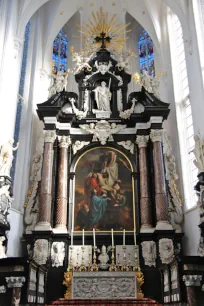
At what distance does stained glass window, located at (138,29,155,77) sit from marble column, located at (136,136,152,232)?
4.59 meters

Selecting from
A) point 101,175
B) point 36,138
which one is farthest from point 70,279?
point 36,138

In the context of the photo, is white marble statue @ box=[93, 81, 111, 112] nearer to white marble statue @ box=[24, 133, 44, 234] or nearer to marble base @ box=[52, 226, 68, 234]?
white marble statue @ box=[24, 133, 44, 234]

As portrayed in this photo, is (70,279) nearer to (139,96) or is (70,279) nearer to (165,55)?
(139,96)

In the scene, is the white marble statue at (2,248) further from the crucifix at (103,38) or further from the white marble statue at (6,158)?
the crucifix at (103,38)

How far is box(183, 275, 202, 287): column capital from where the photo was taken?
668 centimetres

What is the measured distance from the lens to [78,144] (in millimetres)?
11805

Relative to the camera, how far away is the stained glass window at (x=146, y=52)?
15445 mm

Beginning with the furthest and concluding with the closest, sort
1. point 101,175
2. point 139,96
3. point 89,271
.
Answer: point 139,96, point 101,175, point 89,271

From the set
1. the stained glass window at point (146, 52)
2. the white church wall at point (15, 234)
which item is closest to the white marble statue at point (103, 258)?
the white church wall at point (15, 234)

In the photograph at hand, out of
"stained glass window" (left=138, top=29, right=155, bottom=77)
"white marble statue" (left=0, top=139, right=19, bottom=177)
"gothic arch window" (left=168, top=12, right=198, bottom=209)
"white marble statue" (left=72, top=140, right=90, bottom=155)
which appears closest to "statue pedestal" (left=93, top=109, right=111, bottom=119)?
"white marble statue" (left=72, top=140, right=90, bottom=155)

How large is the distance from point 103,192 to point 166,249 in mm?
2402

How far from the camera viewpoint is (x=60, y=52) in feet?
52.5

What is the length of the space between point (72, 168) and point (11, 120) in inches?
88.2

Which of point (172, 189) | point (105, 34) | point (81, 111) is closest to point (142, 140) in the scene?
point (172, 189)
